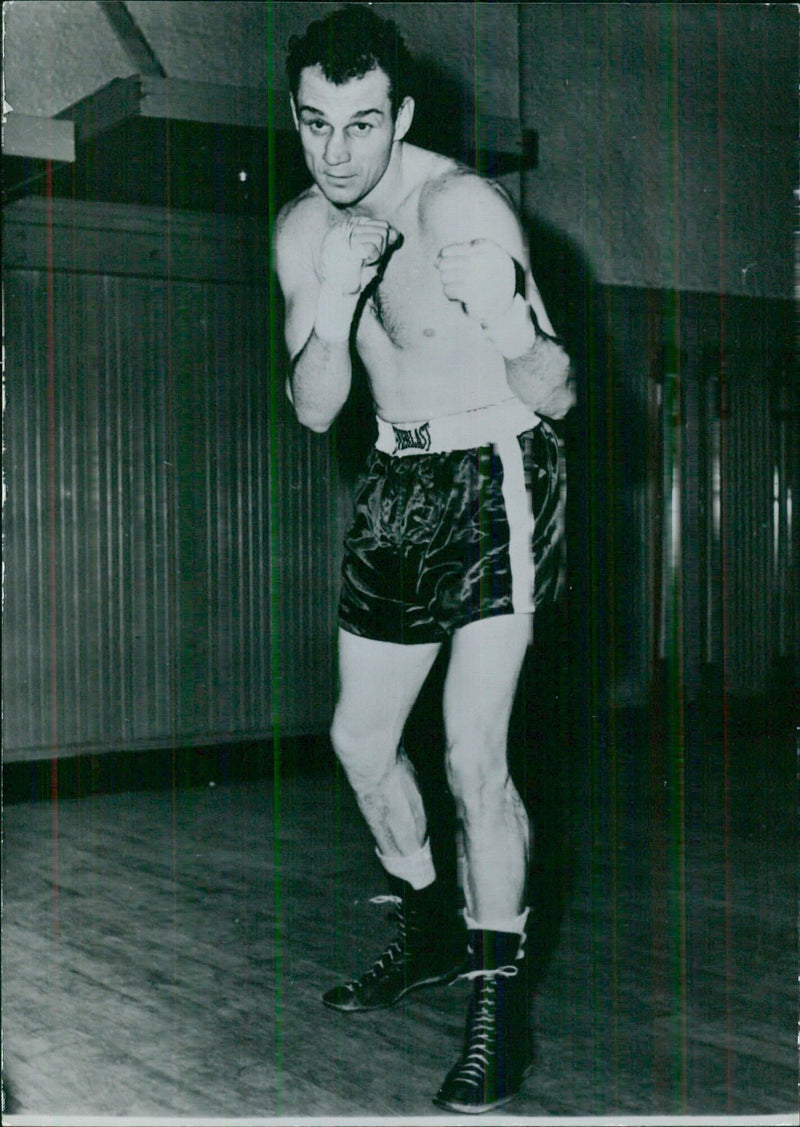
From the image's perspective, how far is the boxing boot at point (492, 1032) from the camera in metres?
3.30

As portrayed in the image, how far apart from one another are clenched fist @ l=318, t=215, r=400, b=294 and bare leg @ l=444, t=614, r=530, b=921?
847mm

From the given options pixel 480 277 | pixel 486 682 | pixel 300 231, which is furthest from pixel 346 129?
pixel 486 682

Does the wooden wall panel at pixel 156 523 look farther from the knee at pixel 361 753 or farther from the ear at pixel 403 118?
the ear at pixel 403 118

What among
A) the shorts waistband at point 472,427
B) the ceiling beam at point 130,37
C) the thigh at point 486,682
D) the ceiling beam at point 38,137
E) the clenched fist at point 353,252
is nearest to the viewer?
the clenched fist at point 353,252

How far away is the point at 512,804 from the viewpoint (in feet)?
11.5

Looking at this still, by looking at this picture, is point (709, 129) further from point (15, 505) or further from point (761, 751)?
point (15, 505)

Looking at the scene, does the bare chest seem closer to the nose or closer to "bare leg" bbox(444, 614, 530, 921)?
the nose

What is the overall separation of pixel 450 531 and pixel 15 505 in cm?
403

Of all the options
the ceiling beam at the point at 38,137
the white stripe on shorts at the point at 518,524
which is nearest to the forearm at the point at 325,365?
the white stripe on shorts at the point at 518,524

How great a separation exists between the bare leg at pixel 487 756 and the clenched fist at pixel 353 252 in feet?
2.78

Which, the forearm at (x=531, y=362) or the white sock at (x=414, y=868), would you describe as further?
the white sock at (x=414, y=868)

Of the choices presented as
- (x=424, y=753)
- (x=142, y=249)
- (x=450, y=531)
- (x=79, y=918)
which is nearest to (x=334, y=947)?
(x=79, y=918)

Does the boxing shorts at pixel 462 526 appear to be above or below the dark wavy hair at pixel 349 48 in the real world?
below

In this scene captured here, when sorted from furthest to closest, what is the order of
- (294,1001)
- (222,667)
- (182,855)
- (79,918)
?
(222,667)
(182,855)
(79,918)
(294,1001)
